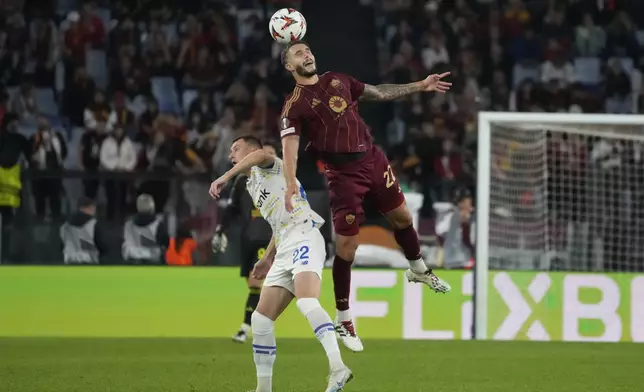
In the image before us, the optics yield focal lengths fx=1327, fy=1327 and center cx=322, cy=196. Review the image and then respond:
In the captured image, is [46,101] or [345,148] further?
[46,101]

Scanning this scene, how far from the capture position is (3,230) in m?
15.4

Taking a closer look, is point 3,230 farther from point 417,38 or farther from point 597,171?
point 417,38

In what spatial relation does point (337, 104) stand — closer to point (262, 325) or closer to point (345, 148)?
point (345, 148)

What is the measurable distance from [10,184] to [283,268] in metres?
8.16

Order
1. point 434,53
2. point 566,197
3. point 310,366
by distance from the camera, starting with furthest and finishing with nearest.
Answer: point 434,53
point 566,197
point 310,366

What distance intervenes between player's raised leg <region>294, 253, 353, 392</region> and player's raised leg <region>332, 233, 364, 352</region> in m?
1.41

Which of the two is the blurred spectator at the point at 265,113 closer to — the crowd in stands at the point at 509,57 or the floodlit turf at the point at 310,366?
the crowd in stands at the point at 509,57

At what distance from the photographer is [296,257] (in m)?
8.17

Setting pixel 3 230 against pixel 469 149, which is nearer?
pixel 3 230

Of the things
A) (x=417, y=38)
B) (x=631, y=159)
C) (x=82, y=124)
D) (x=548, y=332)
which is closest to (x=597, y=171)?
(x=631, y=159)

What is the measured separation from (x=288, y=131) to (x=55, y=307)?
7.63 meters

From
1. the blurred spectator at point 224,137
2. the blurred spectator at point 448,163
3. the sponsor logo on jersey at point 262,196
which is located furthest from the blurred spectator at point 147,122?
the sponsor logo on jersey at point 262,196

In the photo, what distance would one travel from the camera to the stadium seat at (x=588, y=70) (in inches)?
854

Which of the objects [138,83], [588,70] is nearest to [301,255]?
[138,83]
